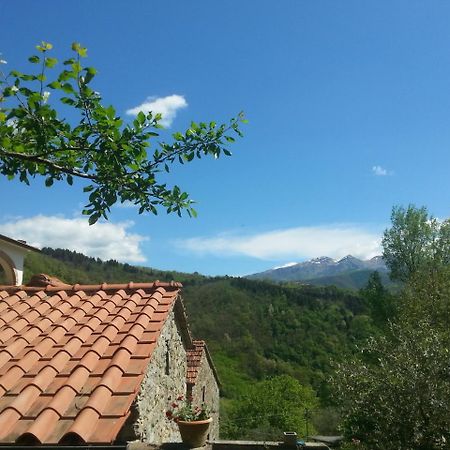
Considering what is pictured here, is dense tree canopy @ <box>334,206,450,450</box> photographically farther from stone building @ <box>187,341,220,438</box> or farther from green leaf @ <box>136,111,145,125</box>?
green leaf @ <box>136,111,145,125</box>

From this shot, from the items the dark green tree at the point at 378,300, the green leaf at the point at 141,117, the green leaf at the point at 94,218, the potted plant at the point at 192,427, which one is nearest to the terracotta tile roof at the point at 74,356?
the potted plant at the point at 192,427

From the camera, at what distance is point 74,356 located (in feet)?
20.5

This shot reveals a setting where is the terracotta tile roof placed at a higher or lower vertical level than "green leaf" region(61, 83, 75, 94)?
lower

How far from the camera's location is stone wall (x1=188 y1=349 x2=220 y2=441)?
15641mm

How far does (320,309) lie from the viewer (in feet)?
223

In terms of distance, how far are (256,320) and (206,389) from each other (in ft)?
152

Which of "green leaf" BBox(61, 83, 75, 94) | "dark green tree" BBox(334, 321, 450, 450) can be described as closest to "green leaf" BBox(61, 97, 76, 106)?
"green leaf" BBox(61, 83, 75, 94)

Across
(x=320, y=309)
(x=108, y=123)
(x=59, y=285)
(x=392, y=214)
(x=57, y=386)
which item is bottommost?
(x=320, y=309)

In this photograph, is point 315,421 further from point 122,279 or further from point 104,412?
point 122,279

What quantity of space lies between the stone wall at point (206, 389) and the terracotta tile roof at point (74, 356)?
746 cm

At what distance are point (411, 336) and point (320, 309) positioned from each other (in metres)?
58.0

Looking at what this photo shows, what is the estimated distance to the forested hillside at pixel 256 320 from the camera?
53.2m

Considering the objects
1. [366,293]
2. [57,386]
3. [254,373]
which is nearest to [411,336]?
[57,386]

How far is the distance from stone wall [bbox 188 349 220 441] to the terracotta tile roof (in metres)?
7.46
